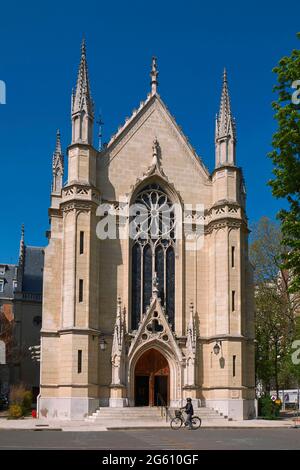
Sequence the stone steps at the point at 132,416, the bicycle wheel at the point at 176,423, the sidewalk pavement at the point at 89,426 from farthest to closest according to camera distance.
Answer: the stone steps at the point at 132,416 → the bicycle wheel at the point at 176,423 → the sidewalk pavement at the point at 89,426

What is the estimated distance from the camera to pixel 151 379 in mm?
42250

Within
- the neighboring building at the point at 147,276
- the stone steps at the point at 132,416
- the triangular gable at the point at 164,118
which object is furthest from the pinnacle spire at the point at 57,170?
the stone steps at the point at 132,416

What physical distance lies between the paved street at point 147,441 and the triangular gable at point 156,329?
1170 centimetres

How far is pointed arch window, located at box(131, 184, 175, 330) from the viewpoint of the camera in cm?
4259

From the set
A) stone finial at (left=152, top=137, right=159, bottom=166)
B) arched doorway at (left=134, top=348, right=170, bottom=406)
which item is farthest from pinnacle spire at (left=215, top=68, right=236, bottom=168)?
arched doorway at (left=134, top=348, right=170, bottom=406)

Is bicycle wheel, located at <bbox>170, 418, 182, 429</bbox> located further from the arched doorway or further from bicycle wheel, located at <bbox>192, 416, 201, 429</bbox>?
the arched doorway

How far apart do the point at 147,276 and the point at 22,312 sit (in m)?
24.5

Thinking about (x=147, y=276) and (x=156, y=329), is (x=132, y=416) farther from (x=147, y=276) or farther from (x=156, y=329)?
(x=147, y=276)

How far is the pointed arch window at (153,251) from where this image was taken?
42.6 metres

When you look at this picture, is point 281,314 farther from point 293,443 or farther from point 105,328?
point 293,443

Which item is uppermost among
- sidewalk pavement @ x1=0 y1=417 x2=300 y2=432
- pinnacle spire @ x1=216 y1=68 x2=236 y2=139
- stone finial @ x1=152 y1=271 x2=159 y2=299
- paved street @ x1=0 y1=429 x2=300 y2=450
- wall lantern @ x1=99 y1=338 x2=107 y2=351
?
pinnacle spire @ x1=216 y1=68 x2=236 y2=139

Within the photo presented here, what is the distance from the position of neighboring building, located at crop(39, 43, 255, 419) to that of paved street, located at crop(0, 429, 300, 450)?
9857mm

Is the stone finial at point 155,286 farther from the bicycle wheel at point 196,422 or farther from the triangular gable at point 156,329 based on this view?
the bicycle wheel at point 196,422

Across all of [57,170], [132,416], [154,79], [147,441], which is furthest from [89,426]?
[154,79]
